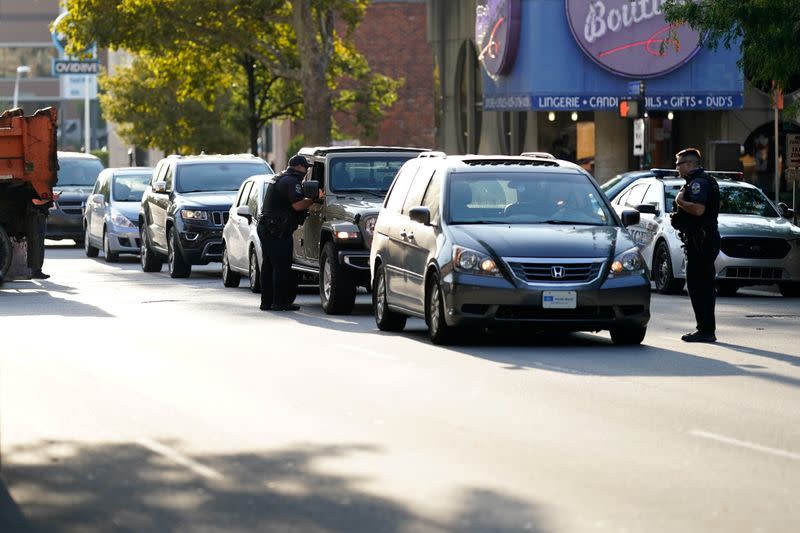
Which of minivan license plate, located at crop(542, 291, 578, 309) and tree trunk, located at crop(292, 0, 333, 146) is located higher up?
tree trunk, located at crop(292, 0, 333, 146)

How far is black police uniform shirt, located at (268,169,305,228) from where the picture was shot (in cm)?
2214

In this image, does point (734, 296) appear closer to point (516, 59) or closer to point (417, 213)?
point (417, 213)

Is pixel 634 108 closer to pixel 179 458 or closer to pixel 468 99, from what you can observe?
pixel 468 99

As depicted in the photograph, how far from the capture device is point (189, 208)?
2986cm

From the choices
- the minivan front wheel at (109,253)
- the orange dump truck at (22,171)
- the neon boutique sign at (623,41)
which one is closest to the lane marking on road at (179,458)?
the orange dump truck at (22,171)

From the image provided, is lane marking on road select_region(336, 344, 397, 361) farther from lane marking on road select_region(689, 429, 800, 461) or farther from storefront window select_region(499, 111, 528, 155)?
storefront window select_region(499, 111, 528, 155)

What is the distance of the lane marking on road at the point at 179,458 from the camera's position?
9.45m

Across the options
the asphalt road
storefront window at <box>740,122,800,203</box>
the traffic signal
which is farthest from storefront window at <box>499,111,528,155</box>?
the asphalt road

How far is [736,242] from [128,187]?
15930 mm

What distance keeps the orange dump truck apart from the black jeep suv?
3.20 meters

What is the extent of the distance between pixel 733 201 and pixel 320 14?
26234 millimetres

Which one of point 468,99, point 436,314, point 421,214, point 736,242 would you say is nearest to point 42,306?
point 421,214

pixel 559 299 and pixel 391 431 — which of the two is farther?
pixel 559 299

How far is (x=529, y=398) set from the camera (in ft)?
41.8
